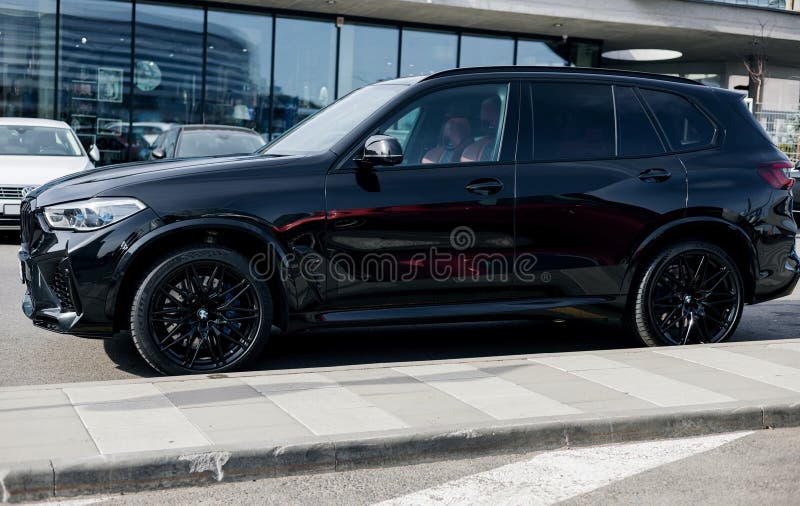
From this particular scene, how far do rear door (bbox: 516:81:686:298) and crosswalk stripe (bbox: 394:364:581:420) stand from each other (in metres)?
0.94

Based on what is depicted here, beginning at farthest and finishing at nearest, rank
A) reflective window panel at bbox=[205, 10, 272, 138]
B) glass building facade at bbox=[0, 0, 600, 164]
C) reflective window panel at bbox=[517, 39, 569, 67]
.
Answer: reflective window panel at bbox=[517, 39, 569, 67], reflective window panel at bbox=[205, 10, 272, 138], glass building facade at bbox=[0, 0, 600, 164]

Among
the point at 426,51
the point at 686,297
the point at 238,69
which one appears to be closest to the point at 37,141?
the point at 238,69

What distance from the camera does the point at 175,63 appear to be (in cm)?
2233

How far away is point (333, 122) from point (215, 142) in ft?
Result: 28.9

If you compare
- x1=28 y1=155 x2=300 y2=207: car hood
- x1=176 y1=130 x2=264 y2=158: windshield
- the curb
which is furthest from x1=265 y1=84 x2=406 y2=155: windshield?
x1=176 y1=130 x2=264 y2=158: windshield

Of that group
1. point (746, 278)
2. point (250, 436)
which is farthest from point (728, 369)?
point (250, 436)

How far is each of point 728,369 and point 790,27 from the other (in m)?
22.9

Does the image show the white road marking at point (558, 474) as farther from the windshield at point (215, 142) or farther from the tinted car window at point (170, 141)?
the tinted car window at point (170, 141)

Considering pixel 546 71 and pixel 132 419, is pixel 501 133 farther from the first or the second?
pixel 132 419

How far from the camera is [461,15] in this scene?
2353 centimetres

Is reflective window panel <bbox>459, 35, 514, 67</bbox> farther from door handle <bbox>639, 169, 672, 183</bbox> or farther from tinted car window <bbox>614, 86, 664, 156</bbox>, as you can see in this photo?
door handle <bbox>639, 169, 672, 183</bbox>

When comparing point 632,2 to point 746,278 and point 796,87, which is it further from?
point 746,278

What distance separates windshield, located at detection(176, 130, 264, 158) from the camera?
14922 millimetres

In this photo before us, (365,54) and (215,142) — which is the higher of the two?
(365,54)
